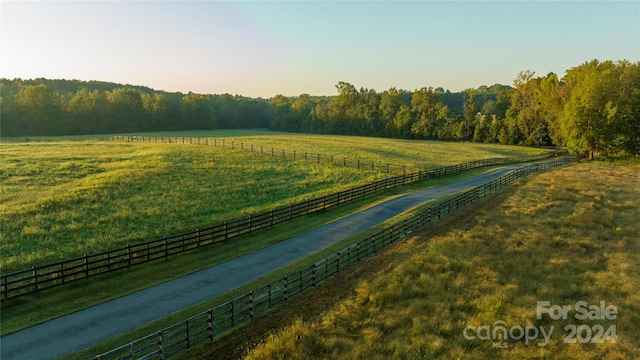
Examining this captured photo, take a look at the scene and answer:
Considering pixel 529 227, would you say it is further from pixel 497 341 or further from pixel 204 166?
pixel 204 166

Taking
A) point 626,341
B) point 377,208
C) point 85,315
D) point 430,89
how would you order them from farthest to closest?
point 430,89 → point 377,208 → point 85,315 → point 626,341

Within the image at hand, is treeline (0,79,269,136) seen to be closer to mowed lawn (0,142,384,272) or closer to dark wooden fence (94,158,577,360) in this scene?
mowed lawn (0,142,384,272)

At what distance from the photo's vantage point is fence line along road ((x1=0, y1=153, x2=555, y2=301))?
16297 millimetres

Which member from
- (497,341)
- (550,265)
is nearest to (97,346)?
(497,341)

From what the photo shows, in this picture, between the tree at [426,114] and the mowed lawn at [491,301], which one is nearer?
the mowed lawn at [491,301]

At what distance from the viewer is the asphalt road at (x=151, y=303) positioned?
1262cm

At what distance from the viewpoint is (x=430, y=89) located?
436 ft

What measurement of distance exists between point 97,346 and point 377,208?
23118 mm

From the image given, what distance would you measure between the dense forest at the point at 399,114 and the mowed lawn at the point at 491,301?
5509 cm

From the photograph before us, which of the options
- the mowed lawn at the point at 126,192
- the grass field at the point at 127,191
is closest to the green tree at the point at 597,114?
the grass field at the point at 127,191

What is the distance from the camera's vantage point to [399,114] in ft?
445

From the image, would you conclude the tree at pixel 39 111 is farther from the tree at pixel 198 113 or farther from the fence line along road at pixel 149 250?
the fence line along road at pixel 149 250

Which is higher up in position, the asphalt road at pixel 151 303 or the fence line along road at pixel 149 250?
the fence line along road at pixel 149 250

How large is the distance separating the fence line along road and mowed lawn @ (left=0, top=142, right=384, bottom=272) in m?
2.11
